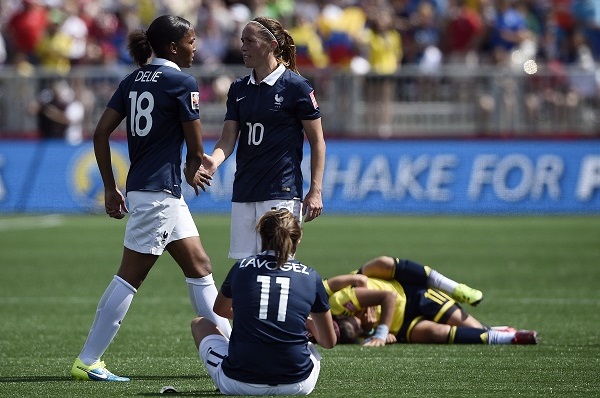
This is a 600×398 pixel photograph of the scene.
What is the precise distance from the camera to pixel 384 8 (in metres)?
24.6

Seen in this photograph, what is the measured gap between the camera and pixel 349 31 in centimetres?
2341

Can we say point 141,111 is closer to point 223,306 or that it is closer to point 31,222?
point 223,306

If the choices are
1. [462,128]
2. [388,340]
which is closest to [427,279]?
[388,340]

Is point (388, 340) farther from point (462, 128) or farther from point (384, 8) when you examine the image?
point (384, 8)

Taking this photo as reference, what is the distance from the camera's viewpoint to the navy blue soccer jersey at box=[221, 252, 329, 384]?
678cm

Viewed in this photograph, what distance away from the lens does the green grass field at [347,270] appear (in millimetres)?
7652

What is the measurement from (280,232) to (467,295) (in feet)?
11.1

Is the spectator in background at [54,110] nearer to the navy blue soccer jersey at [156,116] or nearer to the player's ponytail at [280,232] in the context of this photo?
Answer: the navy blue soccer jersey at [156,116]

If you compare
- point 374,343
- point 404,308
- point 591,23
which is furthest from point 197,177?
point 591,23

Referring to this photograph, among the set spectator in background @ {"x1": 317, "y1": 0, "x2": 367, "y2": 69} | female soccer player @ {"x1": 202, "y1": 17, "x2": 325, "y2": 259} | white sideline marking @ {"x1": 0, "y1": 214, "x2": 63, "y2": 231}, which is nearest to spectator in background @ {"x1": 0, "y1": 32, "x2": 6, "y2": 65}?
white sideline marking @ {"x1": 0, "y1": 214, "x2": 63, "y2": 231}

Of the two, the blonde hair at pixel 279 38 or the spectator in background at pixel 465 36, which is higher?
the spectator in background at pixel 465 36

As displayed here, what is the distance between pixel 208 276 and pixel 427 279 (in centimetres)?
250

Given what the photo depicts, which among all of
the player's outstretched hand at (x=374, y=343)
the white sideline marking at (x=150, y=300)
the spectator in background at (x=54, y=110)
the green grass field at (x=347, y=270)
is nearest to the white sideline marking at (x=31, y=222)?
the green grass field at (x=347, y=270)

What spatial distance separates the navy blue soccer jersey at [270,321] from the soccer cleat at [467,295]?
3.10m
